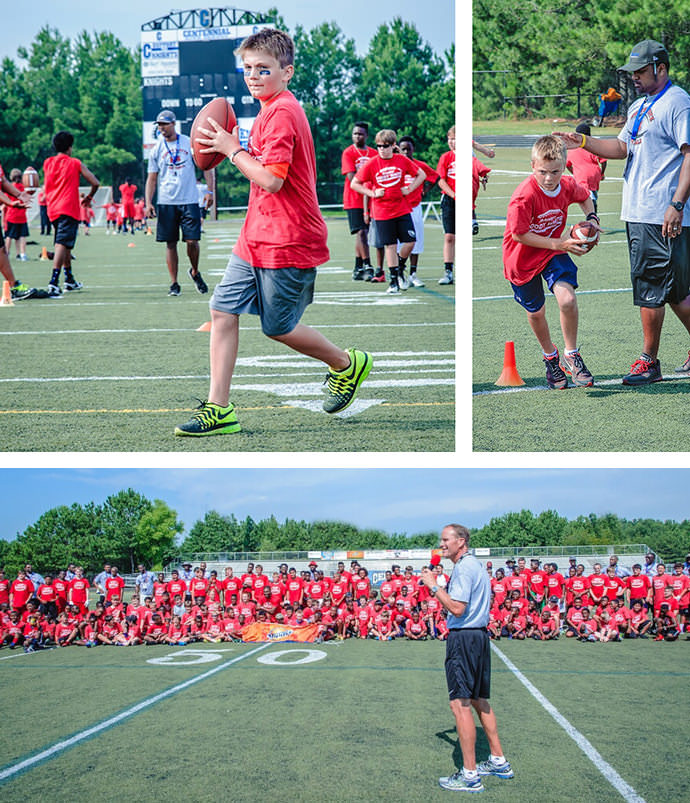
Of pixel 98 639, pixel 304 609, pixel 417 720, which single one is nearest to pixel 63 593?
pixel 98 639

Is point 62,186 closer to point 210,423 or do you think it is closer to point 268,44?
point 210,423

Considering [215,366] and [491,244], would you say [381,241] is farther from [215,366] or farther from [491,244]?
[215,366]

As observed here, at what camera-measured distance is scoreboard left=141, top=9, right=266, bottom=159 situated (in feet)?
73.9

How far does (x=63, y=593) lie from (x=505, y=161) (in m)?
7.47

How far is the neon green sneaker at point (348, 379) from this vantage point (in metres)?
4.73

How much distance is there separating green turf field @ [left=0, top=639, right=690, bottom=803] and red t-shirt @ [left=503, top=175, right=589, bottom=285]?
2.60 meters

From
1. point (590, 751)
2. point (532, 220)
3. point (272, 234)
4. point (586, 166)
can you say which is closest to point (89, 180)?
point (586, 166)

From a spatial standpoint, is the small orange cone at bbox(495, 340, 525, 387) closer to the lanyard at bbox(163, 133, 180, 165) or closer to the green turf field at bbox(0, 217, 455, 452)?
the green turf field at bbox(0, 217, 455, 452)

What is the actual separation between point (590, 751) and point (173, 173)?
701 cm

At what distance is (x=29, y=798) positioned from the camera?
3.52 meters

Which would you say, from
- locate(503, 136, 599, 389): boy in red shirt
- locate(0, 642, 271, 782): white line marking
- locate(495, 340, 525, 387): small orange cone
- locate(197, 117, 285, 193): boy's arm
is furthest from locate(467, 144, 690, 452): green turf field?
locate(0, 642, 271, 782): white line marking

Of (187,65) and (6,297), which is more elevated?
(187,65)

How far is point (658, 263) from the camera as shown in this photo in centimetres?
525

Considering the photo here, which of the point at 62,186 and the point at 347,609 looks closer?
the point at 347,609
